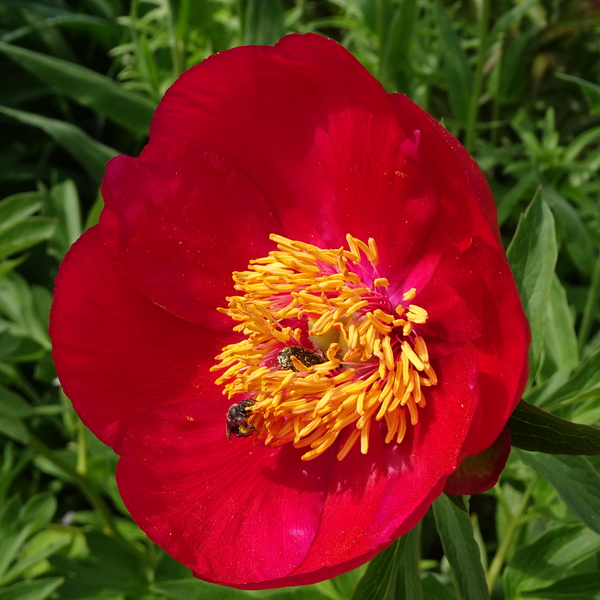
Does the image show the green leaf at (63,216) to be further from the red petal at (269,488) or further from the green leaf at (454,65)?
the green leaf at (454,65)

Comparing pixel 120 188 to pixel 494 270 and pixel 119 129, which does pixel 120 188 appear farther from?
pixel 119 129

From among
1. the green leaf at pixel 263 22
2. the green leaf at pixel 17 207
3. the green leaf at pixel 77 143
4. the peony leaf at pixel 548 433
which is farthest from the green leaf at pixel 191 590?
the green leaf at pixel 263 22

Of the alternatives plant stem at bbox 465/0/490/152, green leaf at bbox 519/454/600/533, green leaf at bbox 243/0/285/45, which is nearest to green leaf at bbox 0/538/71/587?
green leaf at bbox 519/454/600/533

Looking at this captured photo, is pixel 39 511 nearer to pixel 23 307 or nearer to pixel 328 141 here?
pixel 23 307

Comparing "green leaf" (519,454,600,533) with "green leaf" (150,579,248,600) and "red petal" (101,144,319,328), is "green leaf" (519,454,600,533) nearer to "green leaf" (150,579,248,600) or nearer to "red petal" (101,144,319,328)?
"red petal" (101,144,319,328)

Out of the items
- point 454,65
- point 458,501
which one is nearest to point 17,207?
point 454,65
